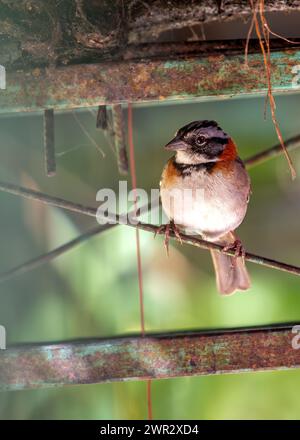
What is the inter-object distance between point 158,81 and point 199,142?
1.92 feet

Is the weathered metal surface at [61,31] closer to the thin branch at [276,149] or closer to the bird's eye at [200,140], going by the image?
the bird's eye at [200,140]

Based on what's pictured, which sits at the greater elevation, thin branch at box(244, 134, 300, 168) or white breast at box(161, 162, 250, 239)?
thin branch at box(244, 134, 300, 168)

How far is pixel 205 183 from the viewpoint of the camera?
8.55 ft

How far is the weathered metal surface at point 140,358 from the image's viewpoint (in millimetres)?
2152

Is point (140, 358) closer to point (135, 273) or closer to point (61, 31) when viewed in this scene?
point (61, 31)

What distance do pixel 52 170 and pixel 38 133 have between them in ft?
5.66

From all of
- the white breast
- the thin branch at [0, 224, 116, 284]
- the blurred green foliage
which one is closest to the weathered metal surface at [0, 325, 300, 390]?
the thin branch at [0, 224, 116, 284]

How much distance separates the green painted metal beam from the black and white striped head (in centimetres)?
45

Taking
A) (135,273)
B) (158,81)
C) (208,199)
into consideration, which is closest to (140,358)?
(208,199)

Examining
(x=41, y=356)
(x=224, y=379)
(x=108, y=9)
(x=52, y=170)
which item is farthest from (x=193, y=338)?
(x=224, y=379)

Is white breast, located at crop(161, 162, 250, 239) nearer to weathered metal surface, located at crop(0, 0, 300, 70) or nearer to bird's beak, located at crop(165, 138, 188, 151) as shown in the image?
bird's beak, located at crop(165, 138, 188, 151)

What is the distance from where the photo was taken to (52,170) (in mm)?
2145

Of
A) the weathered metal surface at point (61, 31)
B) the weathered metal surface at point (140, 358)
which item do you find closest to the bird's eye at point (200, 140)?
the weathered metal surface at point (61, 31)

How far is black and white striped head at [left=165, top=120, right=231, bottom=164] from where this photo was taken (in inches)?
96.4
